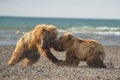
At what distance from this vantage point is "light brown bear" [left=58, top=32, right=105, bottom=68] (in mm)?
12304

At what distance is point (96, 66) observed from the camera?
1238 centimetres

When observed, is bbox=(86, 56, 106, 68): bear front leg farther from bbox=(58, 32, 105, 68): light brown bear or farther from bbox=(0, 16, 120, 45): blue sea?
bbox=(0, 16, 120, 45): blue sea

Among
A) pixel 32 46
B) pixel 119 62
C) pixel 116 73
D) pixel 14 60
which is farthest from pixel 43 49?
pixel 119 62

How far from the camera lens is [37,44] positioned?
12492 mm

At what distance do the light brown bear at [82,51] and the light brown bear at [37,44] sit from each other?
1.30 ft

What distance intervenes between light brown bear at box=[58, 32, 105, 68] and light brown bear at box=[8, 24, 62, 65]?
15.6 inches

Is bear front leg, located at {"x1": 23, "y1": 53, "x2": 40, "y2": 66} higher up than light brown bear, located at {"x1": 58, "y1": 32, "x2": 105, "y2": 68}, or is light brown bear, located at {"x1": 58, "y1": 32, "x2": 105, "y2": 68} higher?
light brown bear, located at {"x1": 58, "y1": 32, "x2": 105, "y2": 68}

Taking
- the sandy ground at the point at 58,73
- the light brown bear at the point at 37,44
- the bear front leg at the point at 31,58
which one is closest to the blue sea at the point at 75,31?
the bear front leg at the point at 31,58

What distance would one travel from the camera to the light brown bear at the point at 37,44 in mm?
12352

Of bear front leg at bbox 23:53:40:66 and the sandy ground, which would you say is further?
bear front leg at bbox 23:53:40:66

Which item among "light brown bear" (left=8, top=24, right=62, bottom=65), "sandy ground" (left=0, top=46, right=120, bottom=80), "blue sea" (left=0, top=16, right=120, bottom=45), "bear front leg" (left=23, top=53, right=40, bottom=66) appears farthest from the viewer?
"blue sea" (left=0, top=16, right=120, bottom=45)

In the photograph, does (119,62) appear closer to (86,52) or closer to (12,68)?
(86,52)

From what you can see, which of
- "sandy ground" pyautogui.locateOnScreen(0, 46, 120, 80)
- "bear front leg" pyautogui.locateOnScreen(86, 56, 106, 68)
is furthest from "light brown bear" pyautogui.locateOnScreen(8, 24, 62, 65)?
"bear front leg" pyautogui.locateOnScreen(86, 56, 106, 68)

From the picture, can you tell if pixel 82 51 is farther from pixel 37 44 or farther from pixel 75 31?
pixel 75 31
